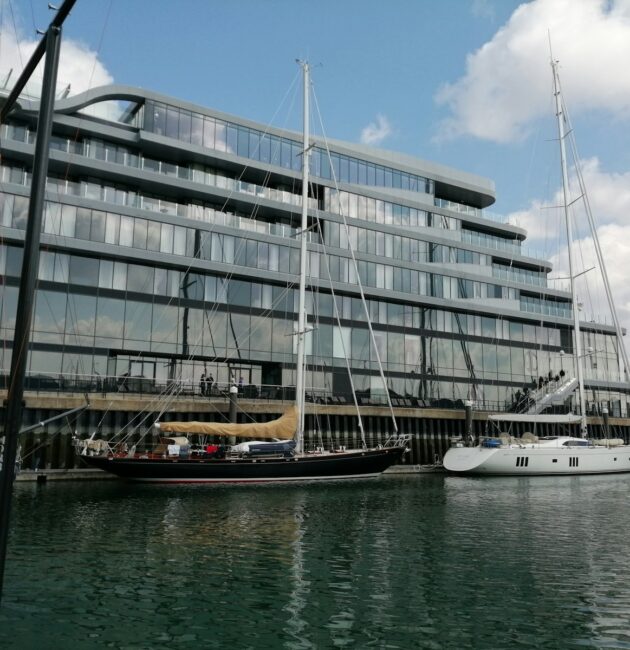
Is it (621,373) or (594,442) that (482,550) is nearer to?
(594,442)

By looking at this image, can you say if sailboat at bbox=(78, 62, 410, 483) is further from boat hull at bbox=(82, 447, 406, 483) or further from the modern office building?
the modern office building

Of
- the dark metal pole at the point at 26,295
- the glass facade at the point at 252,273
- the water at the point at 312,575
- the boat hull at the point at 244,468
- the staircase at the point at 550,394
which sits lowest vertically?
the water at the point at 312,575

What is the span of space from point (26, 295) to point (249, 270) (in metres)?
44.4

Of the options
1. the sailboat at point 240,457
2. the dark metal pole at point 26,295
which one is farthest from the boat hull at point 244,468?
the dark metal pole at point 26,295

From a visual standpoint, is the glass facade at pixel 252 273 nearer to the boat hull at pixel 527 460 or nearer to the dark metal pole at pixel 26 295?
the boat hull at pixel 527 460

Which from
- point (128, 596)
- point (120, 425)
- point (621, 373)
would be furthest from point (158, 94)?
point (621, 373)

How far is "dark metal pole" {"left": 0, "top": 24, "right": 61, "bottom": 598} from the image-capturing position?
21.2 ft

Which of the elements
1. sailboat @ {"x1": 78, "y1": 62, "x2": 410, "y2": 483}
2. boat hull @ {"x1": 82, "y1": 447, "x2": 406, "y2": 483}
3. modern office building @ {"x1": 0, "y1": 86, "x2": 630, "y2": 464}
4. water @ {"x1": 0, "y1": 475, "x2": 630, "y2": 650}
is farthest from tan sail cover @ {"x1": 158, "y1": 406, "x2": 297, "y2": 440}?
water @ {"x1": 0, "y1": 475, "x2": 630, "y2": 650}

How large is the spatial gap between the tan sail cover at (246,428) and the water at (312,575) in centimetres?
726

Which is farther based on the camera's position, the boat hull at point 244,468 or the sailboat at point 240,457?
the sailboat at point 240,457

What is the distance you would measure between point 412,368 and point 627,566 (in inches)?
1654

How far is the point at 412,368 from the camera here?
2299 inches

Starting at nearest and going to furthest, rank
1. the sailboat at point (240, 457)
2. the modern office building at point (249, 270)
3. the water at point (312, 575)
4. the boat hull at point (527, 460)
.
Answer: the water at point (312, 575)
the sailboat at point (240, 457)
the modern office building at point (249, 270)
the boat hull at point (527, 460)

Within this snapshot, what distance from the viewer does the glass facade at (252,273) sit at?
44688 millimetres
